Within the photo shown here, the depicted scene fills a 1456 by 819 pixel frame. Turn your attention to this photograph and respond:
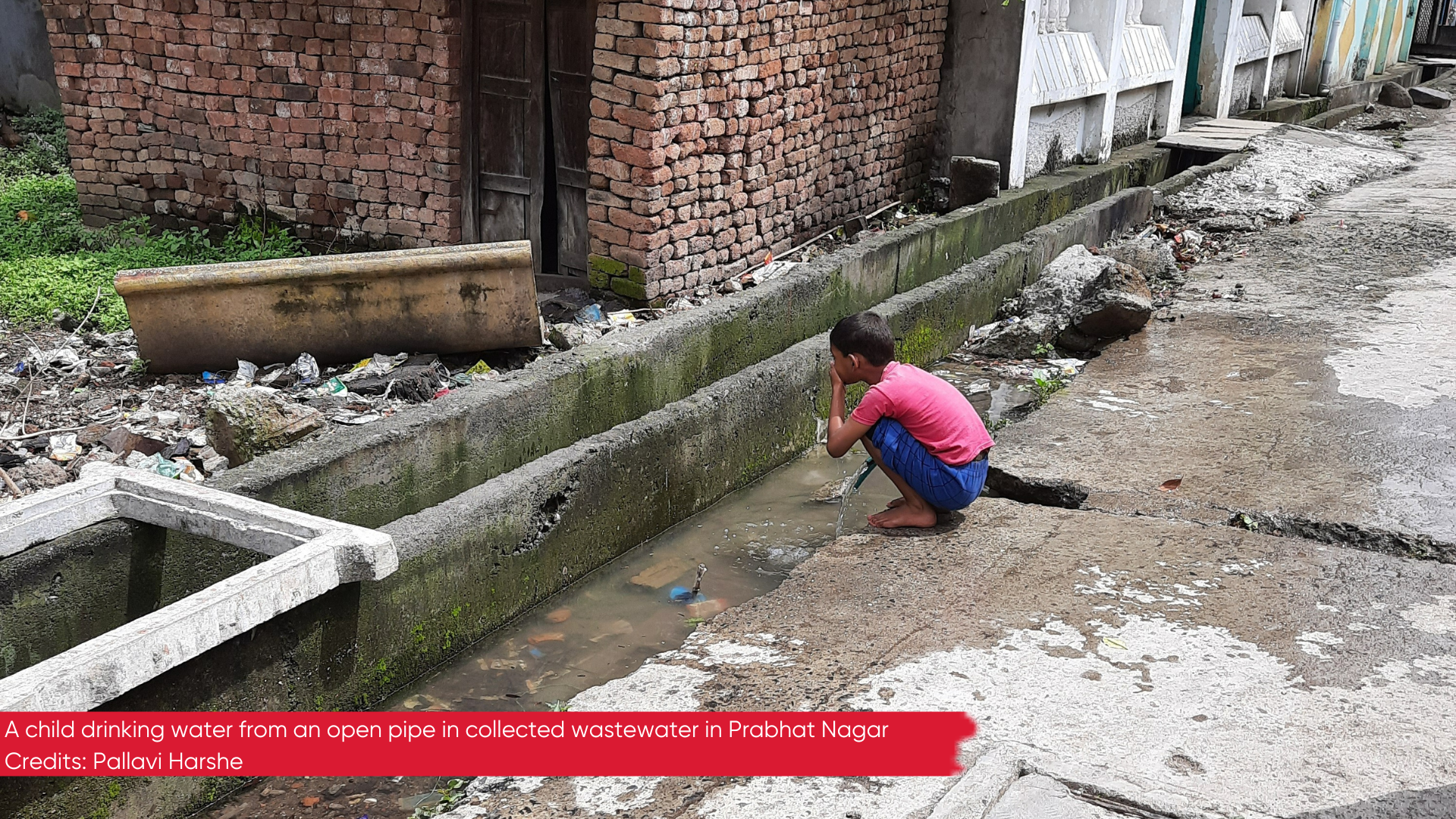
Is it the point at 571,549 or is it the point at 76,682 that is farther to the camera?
the point at 571,549

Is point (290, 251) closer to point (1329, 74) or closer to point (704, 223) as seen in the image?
point (704, 223)

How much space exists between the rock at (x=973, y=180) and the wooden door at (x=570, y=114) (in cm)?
305

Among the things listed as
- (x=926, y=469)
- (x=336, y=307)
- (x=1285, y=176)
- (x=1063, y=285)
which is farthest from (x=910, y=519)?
(x=1285, y=176)

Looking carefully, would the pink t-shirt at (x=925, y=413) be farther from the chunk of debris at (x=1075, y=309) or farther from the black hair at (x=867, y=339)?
the chunk of debris at (x=1075, y=309)

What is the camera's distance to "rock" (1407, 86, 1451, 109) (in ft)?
61.5

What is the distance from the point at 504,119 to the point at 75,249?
3.33 m

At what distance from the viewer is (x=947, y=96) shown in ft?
29.3

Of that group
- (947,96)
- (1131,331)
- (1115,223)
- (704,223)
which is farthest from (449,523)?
(1115,223)

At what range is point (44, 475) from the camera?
4199 millimetres

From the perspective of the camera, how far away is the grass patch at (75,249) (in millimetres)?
6348

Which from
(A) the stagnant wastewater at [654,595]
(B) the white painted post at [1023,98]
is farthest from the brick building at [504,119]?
(A) the stagnant wastewater at [654,595]

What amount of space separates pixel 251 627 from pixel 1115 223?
25.7ft

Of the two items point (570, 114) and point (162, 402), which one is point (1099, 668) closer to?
point (162, 402)
